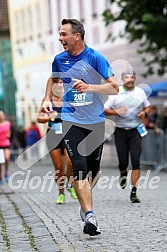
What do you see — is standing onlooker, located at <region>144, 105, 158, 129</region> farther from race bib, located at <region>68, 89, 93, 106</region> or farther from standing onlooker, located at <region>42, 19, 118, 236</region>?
race bib, located at <region>68, 89, 93, 106</region>

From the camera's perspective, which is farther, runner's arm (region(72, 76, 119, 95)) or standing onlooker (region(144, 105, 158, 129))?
standing onlooker (region(144, 105, 158, 129))

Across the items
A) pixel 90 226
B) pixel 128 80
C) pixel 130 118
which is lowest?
pixel 90 226

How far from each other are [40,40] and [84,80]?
44.0 meters

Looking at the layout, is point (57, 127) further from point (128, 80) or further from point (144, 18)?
point (144, 18)

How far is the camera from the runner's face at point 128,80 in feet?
42.4

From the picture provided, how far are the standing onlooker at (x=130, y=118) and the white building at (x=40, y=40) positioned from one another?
2723 centimetres

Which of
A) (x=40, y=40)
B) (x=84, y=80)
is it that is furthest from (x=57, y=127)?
(x=40, y=40)

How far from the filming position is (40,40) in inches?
2074

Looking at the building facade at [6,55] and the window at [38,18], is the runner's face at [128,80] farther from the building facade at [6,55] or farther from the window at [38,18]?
the window at [38,18]

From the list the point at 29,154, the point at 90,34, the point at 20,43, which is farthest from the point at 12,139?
the point at 20,43

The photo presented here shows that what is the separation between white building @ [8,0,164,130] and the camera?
43281 millimetres

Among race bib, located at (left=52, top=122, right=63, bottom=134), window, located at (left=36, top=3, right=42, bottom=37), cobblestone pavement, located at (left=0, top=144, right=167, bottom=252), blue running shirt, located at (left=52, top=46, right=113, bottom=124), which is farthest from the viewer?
window, located at (left=36, top=3, right=42, bottom=37)

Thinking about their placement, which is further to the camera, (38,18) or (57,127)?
(38,18)

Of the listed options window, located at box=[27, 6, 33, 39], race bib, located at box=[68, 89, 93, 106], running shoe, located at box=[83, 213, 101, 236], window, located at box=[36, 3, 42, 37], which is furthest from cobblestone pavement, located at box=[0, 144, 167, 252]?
window, located at box=[27, 6, 33, 39]
